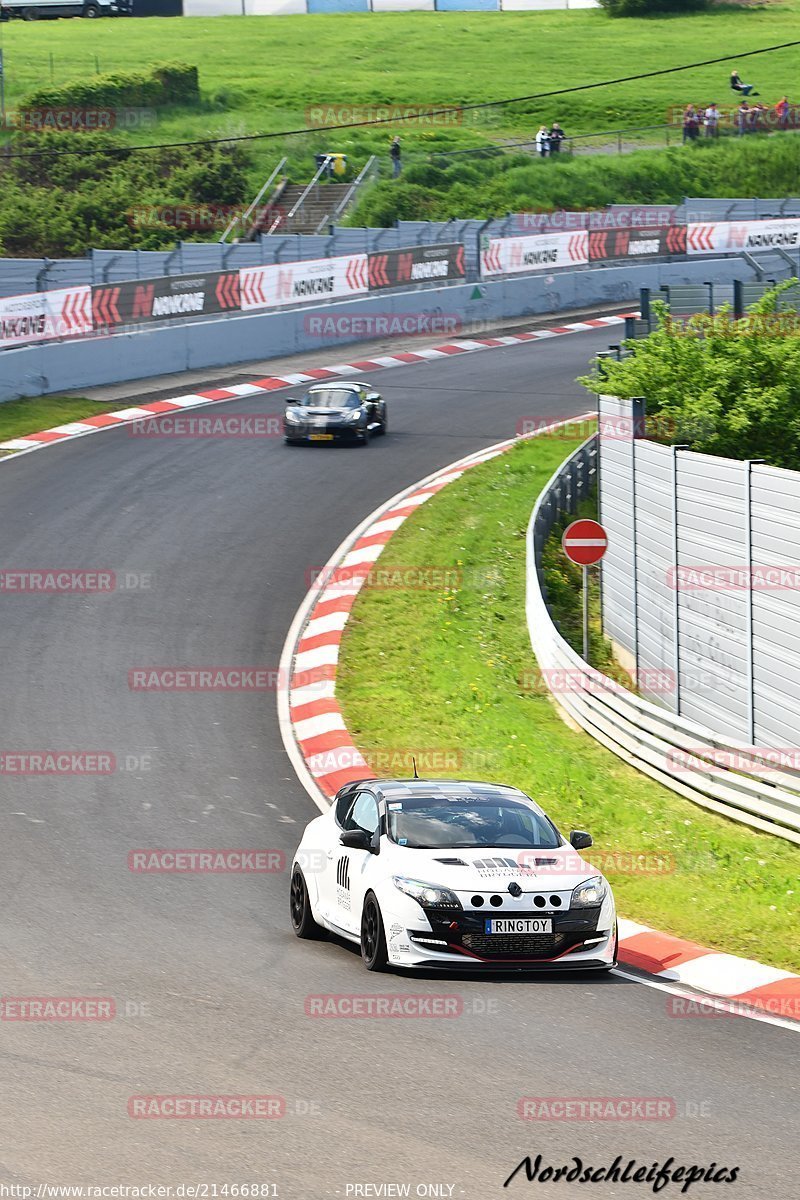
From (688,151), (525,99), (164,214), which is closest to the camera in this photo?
(164,214)

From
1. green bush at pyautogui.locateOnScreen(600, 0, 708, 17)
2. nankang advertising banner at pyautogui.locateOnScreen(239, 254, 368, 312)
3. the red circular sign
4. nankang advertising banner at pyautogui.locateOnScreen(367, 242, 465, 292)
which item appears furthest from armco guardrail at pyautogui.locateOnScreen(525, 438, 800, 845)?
green bush at pyautogui.locateOnScreen(600, 0, 708, 17)

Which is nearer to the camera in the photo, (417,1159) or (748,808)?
(417,1159)

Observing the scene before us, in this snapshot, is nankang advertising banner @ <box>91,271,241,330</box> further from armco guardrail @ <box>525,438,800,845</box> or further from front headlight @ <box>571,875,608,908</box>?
front headlight @ <box>571,875,608,908</box>

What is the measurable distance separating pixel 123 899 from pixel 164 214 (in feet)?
177

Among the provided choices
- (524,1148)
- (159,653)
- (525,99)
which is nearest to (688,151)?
(525,99)

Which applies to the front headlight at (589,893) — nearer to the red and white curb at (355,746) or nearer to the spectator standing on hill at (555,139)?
the red and white curb at (355,746)

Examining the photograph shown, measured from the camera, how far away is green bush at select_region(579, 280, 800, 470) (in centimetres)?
2331

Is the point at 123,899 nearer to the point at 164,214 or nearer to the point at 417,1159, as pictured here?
the point at 417,1159

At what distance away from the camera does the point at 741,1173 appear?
7.52 metres

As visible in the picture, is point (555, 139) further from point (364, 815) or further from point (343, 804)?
point (364, 815)

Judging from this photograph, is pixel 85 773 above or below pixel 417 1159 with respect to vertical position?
below

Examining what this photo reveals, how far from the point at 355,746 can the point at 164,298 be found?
22.4 meters

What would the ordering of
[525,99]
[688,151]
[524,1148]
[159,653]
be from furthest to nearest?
1. [525,99]
2. [688,151]
3. [159,653]
4. [524,1148]

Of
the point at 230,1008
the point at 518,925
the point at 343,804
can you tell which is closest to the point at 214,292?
the point at 343,804
